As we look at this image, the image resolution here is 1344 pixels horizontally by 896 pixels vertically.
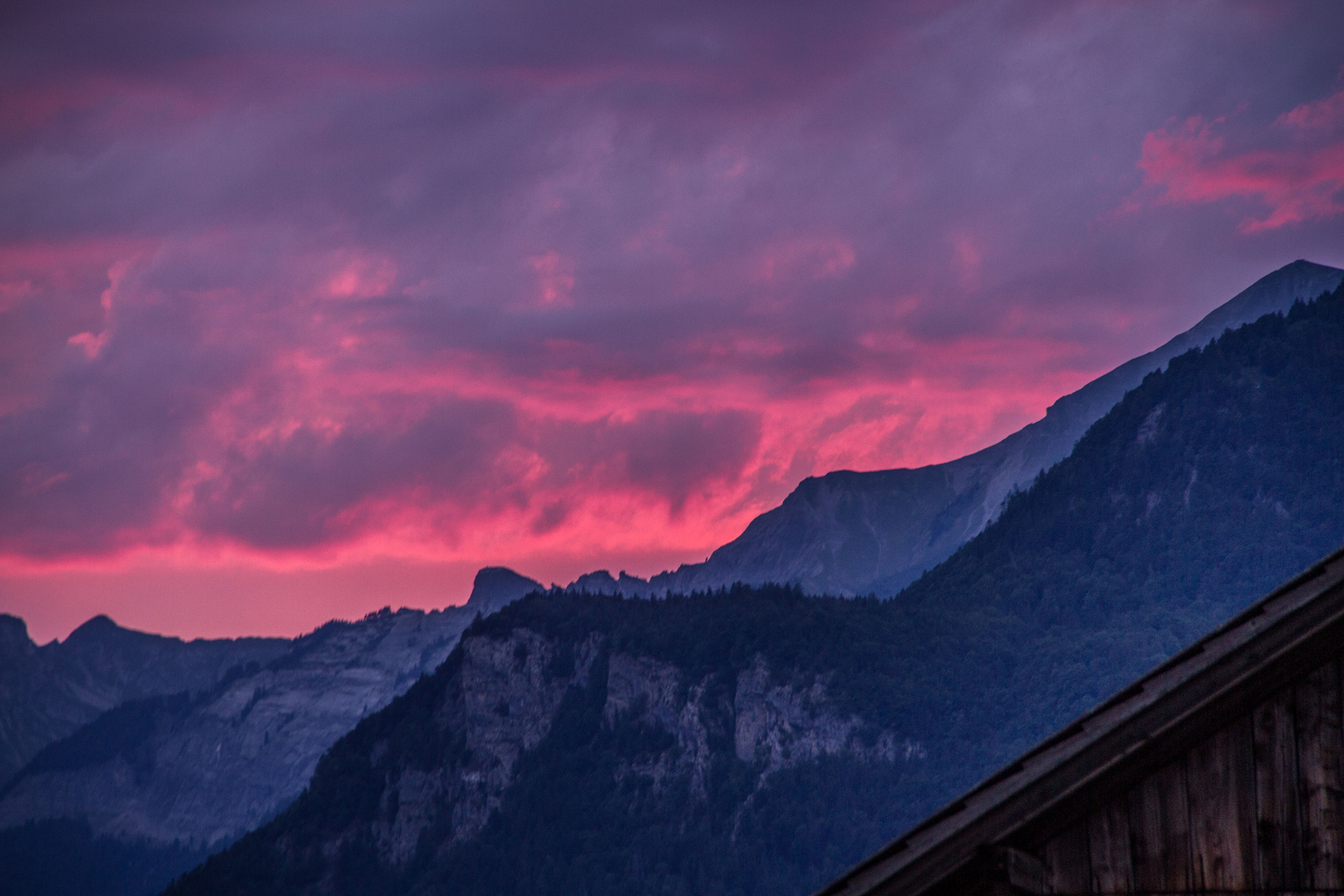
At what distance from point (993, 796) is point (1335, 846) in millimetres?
2177

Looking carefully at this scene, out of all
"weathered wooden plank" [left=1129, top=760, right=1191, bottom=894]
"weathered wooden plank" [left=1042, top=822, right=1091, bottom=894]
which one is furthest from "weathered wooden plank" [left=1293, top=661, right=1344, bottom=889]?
"weathered wooden plank" [left=1042, top=822, right=1091, bottom=894]

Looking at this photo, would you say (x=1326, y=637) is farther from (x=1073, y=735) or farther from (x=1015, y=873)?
(x=1015, y=873)

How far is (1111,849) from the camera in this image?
9.77 m

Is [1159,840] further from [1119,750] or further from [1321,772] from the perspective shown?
[1321,772]

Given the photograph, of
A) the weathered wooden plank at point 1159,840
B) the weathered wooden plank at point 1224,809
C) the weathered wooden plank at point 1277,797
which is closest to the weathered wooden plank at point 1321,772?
the weathered wooden plank at point 1277,797

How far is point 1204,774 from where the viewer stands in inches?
388

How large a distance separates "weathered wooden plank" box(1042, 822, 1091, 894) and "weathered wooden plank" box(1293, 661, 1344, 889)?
4.57 ft

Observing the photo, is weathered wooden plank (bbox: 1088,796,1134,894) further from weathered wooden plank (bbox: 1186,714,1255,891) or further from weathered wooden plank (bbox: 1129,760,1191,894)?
weathered wooden plank (bbox: 1186,714,1255,891)

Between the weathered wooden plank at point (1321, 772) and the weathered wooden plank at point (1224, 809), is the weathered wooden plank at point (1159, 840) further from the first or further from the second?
the weathered wooden plank at point (1321, 772)

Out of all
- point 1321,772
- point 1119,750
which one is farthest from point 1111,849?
point 1321,772

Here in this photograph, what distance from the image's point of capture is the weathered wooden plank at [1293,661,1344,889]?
9766mm

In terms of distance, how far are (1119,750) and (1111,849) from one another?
2.11 feet

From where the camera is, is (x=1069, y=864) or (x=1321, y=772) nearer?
(x=1069, y=864)

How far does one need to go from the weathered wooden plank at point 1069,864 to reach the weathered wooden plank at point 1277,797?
1.10 m
